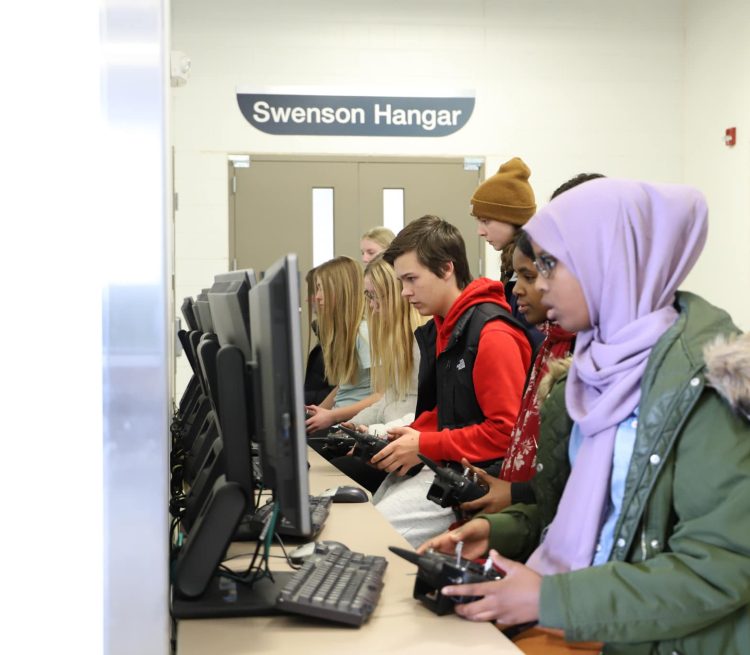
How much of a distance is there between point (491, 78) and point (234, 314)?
16.1 feet

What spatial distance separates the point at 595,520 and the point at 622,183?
0.56m

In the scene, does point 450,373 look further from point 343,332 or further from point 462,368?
point 343,332

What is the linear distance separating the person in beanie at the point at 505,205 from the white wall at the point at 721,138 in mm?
2979

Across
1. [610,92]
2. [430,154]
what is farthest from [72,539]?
[610,92]

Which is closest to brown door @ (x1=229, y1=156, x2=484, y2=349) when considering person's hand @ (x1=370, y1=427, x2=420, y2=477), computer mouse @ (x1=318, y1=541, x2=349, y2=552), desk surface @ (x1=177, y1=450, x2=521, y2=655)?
person's hand @ (x1=370, y1=427, x2=420, y2=477)

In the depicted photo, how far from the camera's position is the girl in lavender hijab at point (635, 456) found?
1237mm

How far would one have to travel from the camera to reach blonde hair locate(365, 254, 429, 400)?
319 centimetres

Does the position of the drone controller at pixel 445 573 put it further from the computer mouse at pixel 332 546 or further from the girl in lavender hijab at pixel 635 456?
the computer mouse at pixel 332 546

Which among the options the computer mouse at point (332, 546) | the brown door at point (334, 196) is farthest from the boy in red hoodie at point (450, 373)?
the brown door at point (334, 196)

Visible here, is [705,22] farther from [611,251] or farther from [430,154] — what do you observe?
[611,251]

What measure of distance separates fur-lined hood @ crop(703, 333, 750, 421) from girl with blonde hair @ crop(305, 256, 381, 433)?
2573mm

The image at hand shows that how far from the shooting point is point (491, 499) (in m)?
2.03

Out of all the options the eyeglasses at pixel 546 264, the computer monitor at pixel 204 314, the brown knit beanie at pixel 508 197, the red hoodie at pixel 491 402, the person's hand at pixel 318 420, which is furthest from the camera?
the person's hand at pixel 318 420

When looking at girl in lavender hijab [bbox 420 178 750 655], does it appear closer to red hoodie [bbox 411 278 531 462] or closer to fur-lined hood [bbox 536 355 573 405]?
fur-lined hood [bbox 536 355 573 405]
